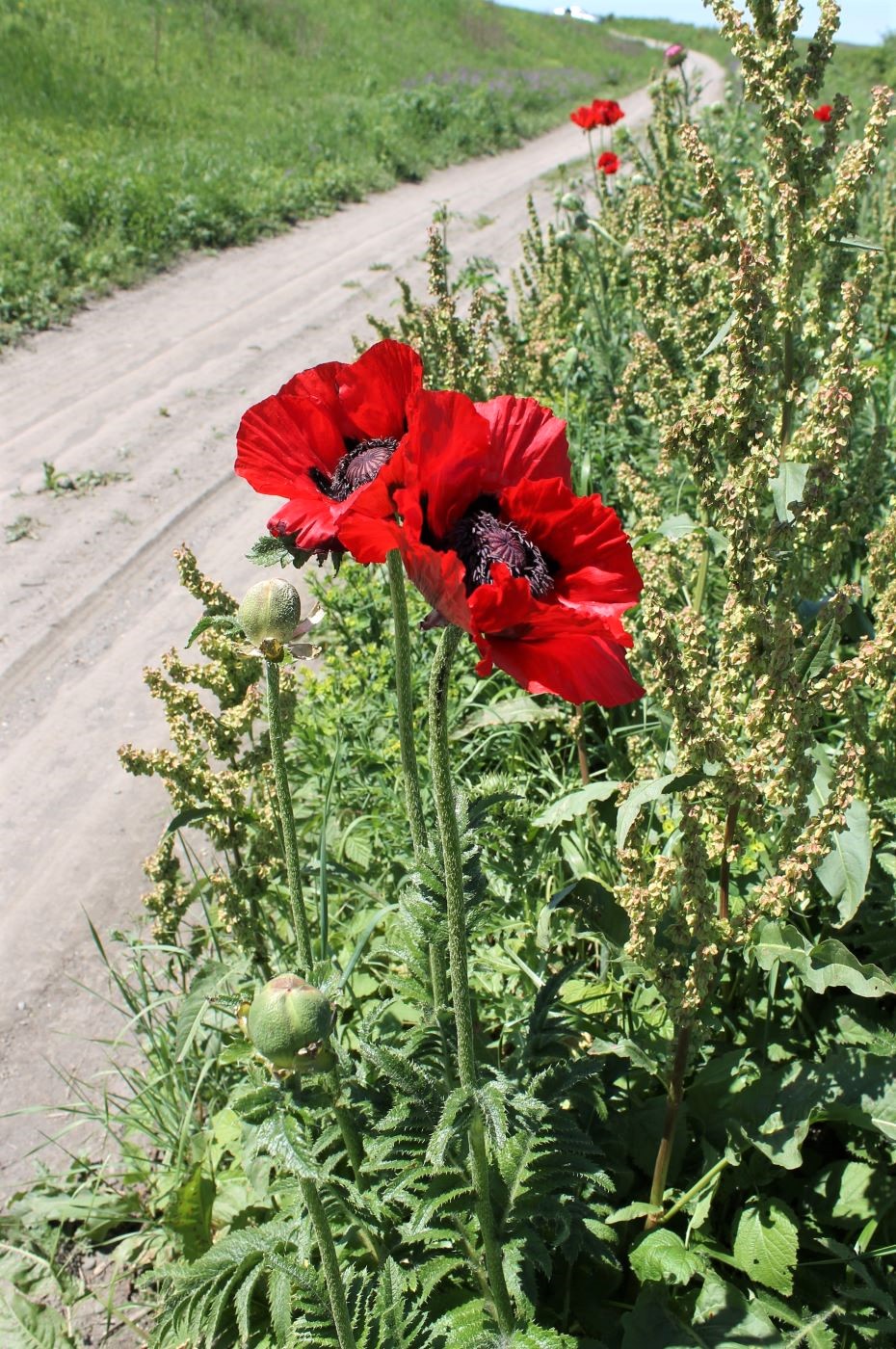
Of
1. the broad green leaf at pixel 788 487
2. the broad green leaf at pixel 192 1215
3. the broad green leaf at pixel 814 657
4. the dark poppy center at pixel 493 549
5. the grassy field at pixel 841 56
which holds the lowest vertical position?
the broad green leaf at pixel 192 1215

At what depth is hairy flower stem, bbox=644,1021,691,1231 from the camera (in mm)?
1758

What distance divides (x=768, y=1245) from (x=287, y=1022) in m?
1.02

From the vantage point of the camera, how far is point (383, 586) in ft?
12.7

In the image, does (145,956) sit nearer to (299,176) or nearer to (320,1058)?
(320,1058)

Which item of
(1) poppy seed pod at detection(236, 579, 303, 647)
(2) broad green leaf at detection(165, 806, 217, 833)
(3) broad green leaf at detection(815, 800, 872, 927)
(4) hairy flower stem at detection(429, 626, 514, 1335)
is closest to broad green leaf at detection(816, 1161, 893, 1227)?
(3) broad green leaf at detection(815, 800, 872, 927)

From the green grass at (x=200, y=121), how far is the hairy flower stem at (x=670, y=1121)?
7.48m

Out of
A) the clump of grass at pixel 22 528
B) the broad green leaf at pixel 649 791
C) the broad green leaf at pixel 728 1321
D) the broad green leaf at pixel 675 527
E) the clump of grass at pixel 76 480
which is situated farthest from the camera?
the clump of grass at pixel 76 480

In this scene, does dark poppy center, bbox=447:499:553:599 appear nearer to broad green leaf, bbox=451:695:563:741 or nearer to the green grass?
broad green leaf, bbox=451:695:563:741

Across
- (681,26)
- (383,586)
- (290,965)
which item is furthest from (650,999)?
(681,26)

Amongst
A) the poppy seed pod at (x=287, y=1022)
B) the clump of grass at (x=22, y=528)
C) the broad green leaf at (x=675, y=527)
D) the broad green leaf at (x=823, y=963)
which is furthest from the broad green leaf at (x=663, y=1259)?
the clump of grass at (x=22, y=528)

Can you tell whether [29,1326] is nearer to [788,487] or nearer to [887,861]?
[887,861]

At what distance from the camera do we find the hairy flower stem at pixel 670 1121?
1.76m

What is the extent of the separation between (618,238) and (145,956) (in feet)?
12.8

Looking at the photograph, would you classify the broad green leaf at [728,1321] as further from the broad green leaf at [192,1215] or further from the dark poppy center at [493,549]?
the dark poppy center at [493,549]
